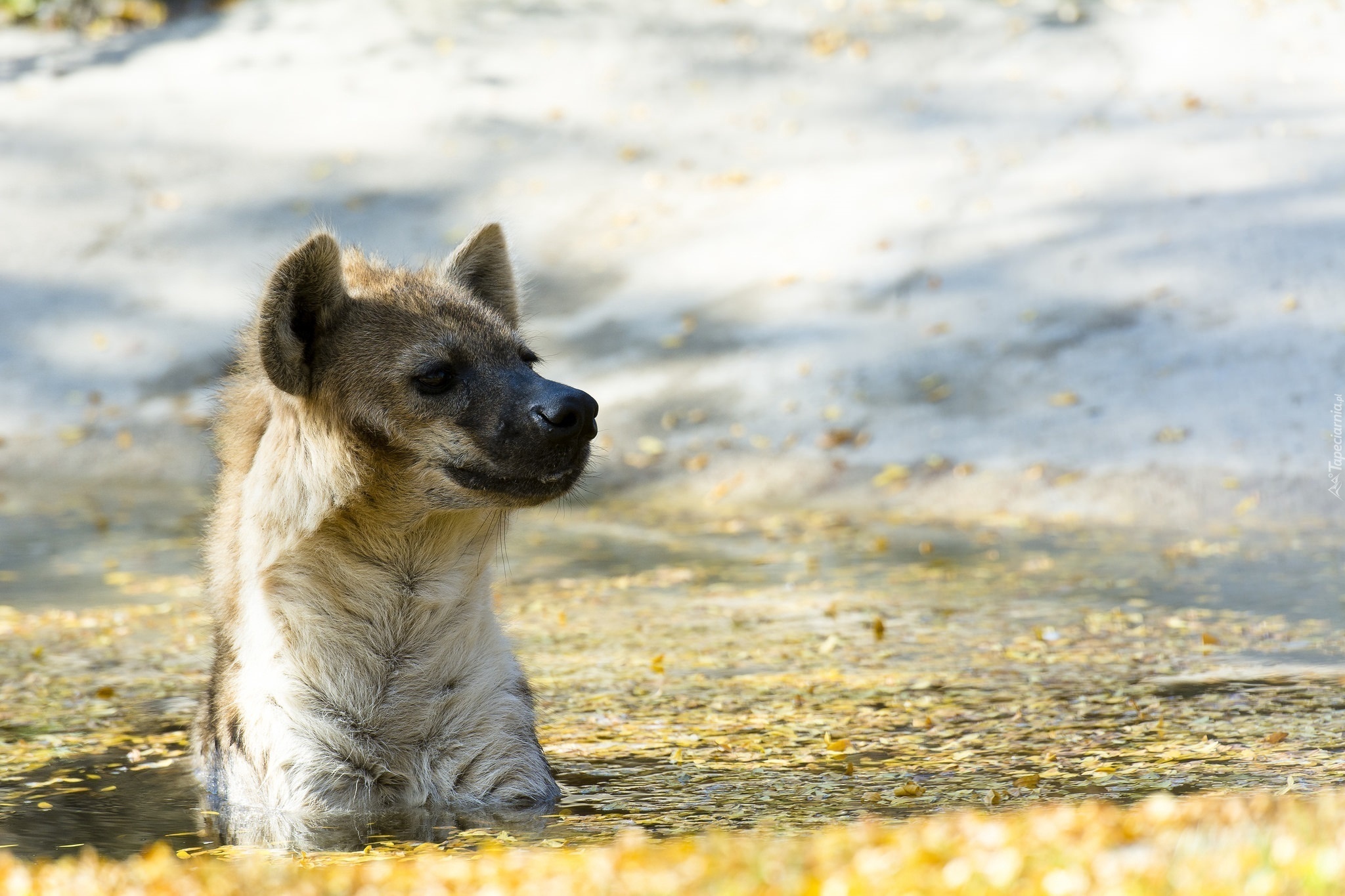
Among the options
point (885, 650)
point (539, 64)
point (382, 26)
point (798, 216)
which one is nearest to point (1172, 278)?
point (798, 216)

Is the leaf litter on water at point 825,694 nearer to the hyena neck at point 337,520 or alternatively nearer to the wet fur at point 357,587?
the wet fur at point 357,587

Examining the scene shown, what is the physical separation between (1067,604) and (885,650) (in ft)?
4.38

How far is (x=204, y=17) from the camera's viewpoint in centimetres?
2233

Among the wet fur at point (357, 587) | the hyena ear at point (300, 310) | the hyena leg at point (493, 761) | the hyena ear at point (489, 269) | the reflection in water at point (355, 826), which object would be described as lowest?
the reflection in water at point (355, 826)

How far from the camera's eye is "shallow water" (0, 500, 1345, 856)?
16.9ft

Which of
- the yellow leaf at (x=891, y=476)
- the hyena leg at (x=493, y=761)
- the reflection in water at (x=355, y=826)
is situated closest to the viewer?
the reflection in water at (x=355, y=826)

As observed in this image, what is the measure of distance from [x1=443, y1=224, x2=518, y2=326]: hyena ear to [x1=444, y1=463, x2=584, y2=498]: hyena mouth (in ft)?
3.44

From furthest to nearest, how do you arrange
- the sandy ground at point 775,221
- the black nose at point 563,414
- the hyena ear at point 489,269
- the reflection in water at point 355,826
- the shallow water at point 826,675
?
the sandy ground at point 775,221 < the hyena ear at point 489,269 < the shallow water at point 826,675 < the black nose at point 563,414 < the reflection in water at point 355,826

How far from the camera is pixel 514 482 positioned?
495 cm

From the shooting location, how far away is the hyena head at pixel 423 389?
495cm

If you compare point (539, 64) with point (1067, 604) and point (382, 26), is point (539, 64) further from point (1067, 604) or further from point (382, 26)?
point (1067, 604)

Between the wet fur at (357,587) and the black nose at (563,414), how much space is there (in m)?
0.16

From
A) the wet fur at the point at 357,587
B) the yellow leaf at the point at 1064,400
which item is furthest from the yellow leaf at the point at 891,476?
the wet fur at the point at 357,587

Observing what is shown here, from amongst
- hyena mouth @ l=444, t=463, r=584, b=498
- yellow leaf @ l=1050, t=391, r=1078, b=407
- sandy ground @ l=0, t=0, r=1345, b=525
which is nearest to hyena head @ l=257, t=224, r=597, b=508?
hyena mouth @ l=444, t=463, r=584, b=498
